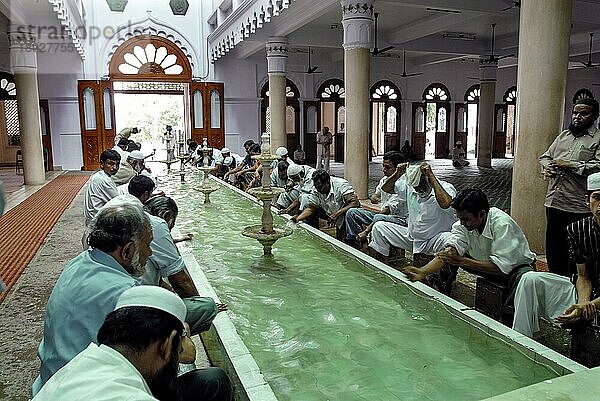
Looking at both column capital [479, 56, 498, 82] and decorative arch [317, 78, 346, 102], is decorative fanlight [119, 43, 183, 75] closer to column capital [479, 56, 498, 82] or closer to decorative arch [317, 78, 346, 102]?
decorative arch [317, 78, 346, 102]

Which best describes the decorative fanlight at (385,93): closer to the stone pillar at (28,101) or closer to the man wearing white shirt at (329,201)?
the stone pillar at (28,101)

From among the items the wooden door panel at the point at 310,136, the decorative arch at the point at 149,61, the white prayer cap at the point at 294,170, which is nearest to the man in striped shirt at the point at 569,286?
the white prayer cap at the point at 294,170

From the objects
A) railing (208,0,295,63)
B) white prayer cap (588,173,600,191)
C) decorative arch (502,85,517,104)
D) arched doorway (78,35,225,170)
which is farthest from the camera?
decorative arch (502,85,517,104)

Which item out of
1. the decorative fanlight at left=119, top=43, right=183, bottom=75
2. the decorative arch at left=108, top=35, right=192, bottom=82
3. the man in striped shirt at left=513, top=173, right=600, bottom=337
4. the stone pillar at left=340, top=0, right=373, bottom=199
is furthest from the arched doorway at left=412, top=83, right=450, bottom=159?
the man in striped shirt at left=513, top=173, right=600, bottom=337

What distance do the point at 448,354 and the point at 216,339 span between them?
52.0 inches

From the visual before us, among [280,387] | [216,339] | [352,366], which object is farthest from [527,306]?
[216,339]

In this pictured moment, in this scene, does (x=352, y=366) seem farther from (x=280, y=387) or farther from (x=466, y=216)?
(x=466, y=216)

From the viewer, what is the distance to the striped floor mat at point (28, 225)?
6.04 meters

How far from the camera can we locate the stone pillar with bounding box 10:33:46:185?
12914 millimetres

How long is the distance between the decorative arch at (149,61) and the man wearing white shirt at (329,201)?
12.3 meters

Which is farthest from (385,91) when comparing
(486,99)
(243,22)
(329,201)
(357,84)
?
(329,201)

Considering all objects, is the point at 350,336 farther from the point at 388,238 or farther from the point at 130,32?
the point at 130,32

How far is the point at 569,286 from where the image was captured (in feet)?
10.5

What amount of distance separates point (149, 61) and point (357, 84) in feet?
32.4
